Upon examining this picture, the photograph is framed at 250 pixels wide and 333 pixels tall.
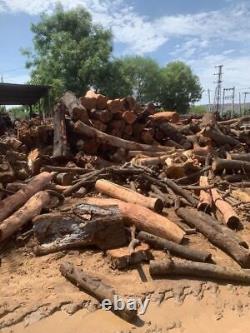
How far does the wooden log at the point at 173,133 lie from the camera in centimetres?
957

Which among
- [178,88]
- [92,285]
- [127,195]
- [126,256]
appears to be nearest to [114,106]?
[127,195]

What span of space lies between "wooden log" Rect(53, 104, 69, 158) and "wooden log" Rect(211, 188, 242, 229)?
3.21 meters

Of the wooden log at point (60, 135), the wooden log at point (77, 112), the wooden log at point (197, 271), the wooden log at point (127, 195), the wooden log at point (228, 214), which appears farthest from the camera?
the wooden log at point (77, 112)

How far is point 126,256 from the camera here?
4.30m

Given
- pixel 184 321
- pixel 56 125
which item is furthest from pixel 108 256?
pixel 56 125

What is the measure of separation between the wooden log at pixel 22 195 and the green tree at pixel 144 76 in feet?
137

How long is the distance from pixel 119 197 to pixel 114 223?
3.31 feet

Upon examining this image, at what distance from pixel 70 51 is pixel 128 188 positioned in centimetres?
2395

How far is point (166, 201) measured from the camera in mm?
5965

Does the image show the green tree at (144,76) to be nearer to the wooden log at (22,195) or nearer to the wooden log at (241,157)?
the wooden log at (241,157)

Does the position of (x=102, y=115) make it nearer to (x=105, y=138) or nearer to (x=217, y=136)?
(x=105, y=138)

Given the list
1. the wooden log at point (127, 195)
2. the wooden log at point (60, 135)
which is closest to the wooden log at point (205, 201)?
the wooden log at point (127, 195)

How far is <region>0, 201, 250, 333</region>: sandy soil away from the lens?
349cm

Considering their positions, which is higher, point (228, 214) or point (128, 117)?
point (128, 117)
